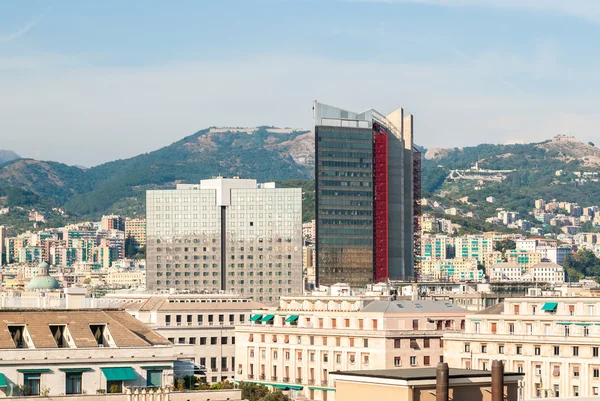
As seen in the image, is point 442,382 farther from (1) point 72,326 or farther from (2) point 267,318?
(2) point 267,318

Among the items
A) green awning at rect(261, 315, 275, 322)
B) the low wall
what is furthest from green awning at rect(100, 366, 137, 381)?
green awning at rect(261, 315, 275, 322)

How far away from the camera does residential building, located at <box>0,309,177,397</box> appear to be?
2852 inches

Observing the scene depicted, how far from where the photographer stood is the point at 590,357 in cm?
11344

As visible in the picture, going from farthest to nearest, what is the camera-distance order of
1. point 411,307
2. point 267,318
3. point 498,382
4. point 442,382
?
point 267,318 < point 411,307 < point 498,382 < point 442,382

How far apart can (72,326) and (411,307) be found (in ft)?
217

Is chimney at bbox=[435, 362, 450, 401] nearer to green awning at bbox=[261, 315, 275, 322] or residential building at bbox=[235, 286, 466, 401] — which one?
residential building at bbox=[235, 286, 466, 401]

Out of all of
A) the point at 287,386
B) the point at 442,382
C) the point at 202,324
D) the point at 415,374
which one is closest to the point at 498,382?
the point at 415,374

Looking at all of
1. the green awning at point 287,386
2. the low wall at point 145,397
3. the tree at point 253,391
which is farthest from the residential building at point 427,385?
the green awning at point 287,386

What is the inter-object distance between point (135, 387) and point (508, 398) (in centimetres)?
1822

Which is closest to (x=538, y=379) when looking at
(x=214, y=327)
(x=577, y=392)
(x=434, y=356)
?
(x=577, y=392)

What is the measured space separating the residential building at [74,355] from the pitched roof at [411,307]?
62.2 meters

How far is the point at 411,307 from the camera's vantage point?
138125mm

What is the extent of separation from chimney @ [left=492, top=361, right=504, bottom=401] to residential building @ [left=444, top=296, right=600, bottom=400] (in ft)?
155

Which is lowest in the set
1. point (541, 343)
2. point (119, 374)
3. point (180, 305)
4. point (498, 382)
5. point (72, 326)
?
point (541, 343)
